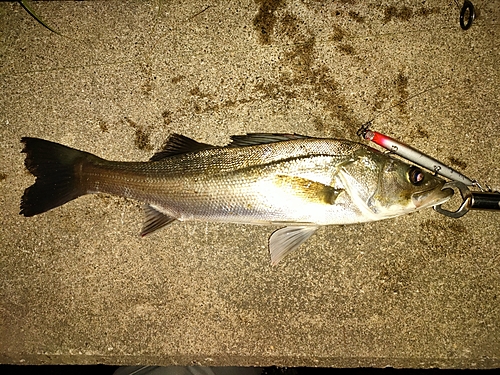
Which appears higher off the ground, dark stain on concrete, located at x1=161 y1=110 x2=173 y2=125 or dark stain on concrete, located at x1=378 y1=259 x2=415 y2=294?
dark stain on concrete, located at x1=161 y1=110 x2=173 y2=125

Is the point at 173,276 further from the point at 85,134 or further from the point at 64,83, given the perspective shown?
the point at 64,83

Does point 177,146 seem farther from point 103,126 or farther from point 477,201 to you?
point 477,201

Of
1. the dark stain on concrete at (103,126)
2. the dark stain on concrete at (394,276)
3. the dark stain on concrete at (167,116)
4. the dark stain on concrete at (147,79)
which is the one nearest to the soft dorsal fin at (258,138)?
the dark stain on concrete at (167,116)

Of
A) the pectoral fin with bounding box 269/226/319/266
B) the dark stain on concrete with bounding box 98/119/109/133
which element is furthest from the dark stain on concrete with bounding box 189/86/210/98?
the pectoral fin with bounding box 269/226/319/266

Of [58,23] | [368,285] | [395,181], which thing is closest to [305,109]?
[395,181]

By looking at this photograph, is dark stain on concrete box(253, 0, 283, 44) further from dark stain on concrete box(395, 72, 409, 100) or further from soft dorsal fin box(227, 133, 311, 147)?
dark stain on concrete box(395, 72, 409, 100)

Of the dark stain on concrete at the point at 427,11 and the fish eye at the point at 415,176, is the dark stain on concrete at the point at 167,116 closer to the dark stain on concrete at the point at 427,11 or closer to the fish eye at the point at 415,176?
the fish eye at the point at 415,176
